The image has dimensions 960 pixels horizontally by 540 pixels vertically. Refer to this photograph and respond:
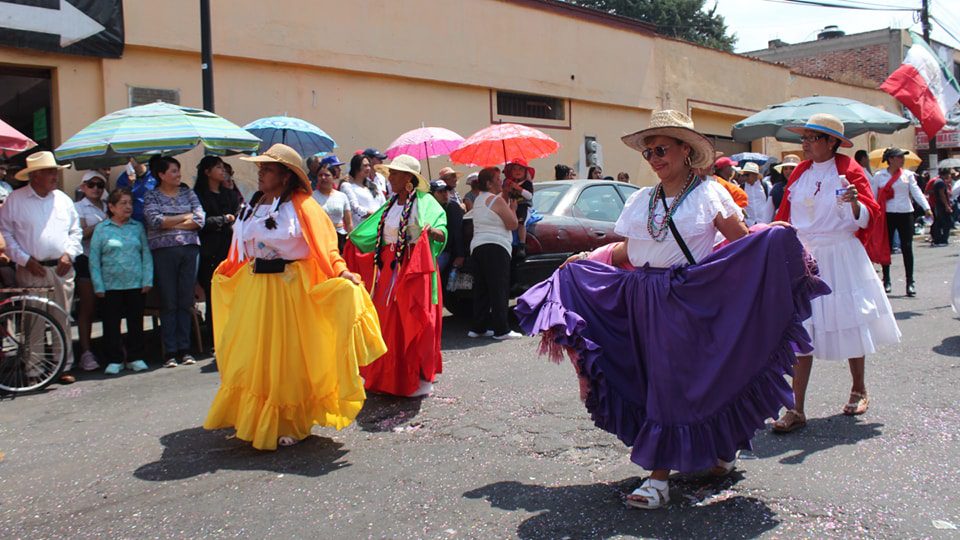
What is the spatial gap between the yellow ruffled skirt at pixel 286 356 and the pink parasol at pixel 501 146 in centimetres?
516

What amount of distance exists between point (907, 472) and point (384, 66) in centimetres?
1158

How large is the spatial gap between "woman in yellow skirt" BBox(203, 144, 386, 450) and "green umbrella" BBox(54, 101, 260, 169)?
9.98 ft

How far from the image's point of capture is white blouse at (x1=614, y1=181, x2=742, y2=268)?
4.04 metres

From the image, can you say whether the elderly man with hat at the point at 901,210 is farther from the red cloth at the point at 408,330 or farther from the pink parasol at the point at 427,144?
the red cloth at the point at 408,330

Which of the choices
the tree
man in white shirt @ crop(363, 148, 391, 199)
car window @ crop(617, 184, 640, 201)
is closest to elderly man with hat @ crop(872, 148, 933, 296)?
car window @ crop(617, 184, 640, 201)

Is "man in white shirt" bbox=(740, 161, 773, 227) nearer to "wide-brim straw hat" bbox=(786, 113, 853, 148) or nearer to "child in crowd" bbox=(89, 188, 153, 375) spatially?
"wide-brim straw hat" bbox=(786, 113, 853, 148)

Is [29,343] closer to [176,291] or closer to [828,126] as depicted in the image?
[176,291]

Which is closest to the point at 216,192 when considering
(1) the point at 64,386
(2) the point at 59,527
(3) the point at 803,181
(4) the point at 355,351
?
(1) the point at 64,386

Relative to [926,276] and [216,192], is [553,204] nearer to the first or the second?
[216,192]

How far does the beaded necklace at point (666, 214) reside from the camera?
407cm

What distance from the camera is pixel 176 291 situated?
8.00m

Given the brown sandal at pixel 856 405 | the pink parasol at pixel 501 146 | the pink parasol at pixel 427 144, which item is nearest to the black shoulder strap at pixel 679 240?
the brown sandal at pixel 856 405

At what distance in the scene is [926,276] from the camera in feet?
42.1

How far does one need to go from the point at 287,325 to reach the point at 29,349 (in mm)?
3104
